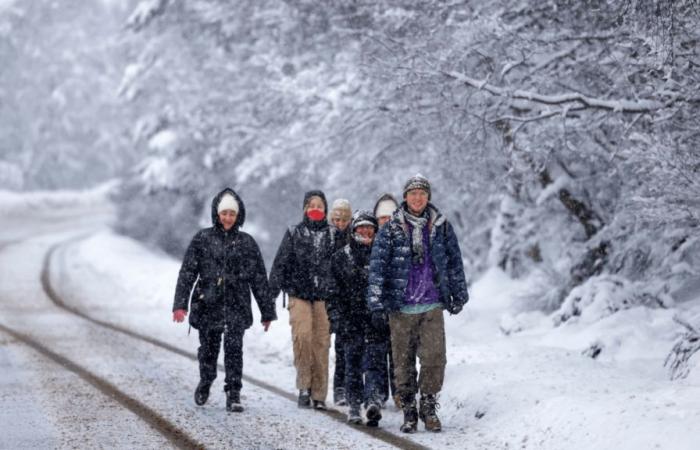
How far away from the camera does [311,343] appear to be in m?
8.97

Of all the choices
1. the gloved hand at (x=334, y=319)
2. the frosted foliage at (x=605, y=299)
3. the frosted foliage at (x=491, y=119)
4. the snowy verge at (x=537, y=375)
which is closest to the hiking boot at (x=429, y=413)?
the snowy verge at (x=537, y=375)

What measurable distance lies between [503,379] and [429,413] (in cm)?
120

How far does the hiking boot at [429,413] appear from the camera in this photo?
294 inches

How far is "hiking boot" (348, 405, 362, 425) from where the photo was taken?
781 centimetres

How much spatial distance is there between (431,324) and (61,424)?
310cm

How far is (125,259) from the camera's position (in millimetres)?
25547

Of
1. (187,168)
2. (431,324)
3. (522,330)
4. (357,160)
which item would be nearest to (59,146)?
(187,168)

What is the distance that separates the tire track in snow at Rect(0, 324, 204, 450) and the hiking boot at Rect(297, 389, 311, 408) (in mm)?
1415

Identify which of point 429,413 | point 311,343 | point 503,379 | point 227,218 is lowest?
point 429,413

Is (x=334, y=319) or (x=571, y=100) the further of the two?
(x=571, y=100)

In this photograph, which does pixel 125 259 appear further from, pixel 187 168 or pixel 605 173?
pixel 605 173

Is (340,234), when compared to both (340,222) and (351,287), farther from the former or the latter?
(351,287)

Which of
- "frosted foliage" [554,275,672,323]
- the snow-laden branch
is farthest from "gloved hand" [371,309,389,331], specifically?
"frosted foliage" [554,275,672,323]

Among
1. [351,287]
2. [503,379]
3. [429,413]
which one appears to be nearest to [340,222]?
[351,287]
